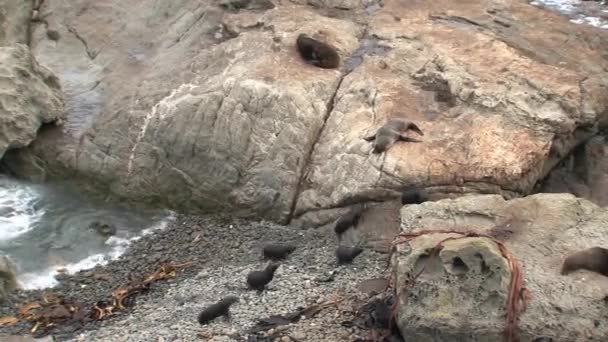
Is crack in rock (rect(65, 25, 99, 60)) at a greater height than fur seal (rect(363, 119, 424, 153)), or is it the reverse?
fur seal (rect(363, 119, 424, 153))

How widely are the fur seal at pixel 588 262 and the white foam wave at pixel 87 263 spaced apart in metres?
5.38

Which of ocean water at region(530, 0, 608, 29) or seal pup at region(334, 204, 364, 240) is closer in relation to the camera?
seal pup at region(334, 204, 364, 240)

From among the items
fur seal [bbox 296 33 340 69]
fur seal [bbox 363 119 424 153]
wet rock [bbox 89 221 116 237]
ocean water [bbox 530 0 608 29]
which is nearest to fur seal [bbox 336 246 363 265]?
fur seal [bbox 363 119 424 153]

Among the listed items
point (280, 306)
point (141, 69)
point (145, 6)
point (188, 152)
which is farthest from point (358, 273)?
point (145, 6)

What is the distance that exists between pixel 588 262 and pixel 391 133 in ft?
10.8

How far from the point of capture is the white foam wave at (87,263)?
9383 mm

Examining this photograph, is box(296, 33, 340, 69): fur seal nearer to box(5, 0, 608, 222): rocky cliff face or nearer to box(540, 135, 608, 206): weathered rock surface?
box(5, 0, 608, 222): rocky cliff face

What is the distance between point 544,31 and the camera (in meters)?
11.5

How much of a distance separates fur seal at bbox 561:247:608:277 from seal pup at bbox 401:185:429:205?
2.34 metres

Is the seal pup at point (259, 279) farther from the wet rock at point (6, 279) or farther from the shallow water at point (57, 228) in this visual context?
the wet rock at point (6, 279)

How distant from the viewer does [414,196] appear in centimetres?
862

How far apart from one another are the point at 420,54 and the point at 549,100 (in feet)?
5.88

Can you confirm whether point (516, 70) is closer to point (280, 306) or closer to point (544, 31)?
point (544, 31)

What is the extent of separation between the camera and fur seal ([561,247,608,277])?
20.8 ft
